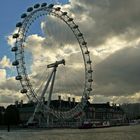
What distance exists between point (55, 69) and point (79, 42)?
37.7 ft

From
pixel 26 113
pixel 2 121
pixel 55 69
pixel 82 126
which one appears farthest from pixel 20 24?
pixel 26 113

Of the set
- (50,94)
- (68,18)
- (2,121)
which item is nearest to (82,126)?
(50,94)

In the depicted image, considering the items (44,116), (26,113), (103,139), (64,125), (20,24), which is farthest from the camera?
(26,113)

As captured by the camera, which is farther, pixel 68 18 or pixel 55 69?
pixel 55 69

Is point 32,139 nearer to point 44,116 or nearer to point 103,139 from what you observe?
point 103,139

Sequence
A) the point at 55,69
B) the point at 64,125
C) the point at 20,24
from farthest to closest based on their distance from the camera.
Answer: the point at 64,125
the point at 55,69
the point at 20,24

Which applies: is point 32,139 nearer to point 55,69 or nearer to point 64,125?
point 55,69

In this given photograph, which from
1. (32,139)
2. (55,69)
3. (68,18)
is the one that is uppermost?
(68,18)

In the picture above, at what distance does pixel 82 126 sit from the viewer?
116 meters

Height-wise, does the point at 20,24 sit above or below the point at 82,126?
above

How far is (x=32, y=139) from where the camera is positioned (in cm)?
6053

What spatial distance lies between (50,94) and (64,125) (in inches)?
800

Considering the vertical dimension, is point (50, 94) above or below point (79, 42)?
below

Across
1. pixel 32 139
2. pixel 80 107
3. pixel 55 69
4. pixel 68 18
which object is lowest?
pixel 32 139
